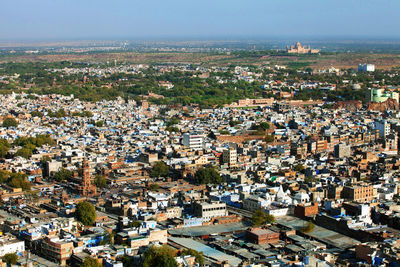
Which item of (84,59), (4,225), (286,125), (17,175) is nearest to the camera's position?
(4,225)

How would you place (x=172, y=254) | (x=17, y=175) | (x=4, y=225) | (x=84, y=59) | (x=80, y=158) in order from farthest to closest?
(x=84, y=59) → (x=80, y=158) → (x=17, y=175) → (x=4, y=225) → (x=172, y=254)

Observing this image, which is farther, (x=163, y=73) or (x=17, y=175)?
(x=163, y=73)

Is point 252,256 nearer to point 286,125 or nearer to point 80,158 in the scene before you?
point 80,158

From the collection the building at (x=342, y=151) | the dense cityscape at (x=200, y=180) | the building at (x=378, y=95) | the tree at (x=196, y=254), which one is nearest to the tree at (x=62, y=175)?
the dense cityscape at (x=200, y=180)

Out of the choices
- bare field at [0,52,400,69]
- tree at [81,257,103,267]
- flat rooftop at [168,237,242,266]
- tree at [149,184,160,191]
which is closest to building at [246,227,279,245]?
flat rooftop at [168,237,242,266]

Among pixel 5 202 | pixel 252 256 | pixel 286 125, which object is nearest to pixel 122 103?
pixel 286 125

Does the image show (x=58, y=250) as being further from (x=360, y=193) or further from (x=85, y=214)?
(x=360, y=193)

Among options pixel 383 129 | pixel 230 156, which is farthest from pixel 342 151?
pixel 383 129
